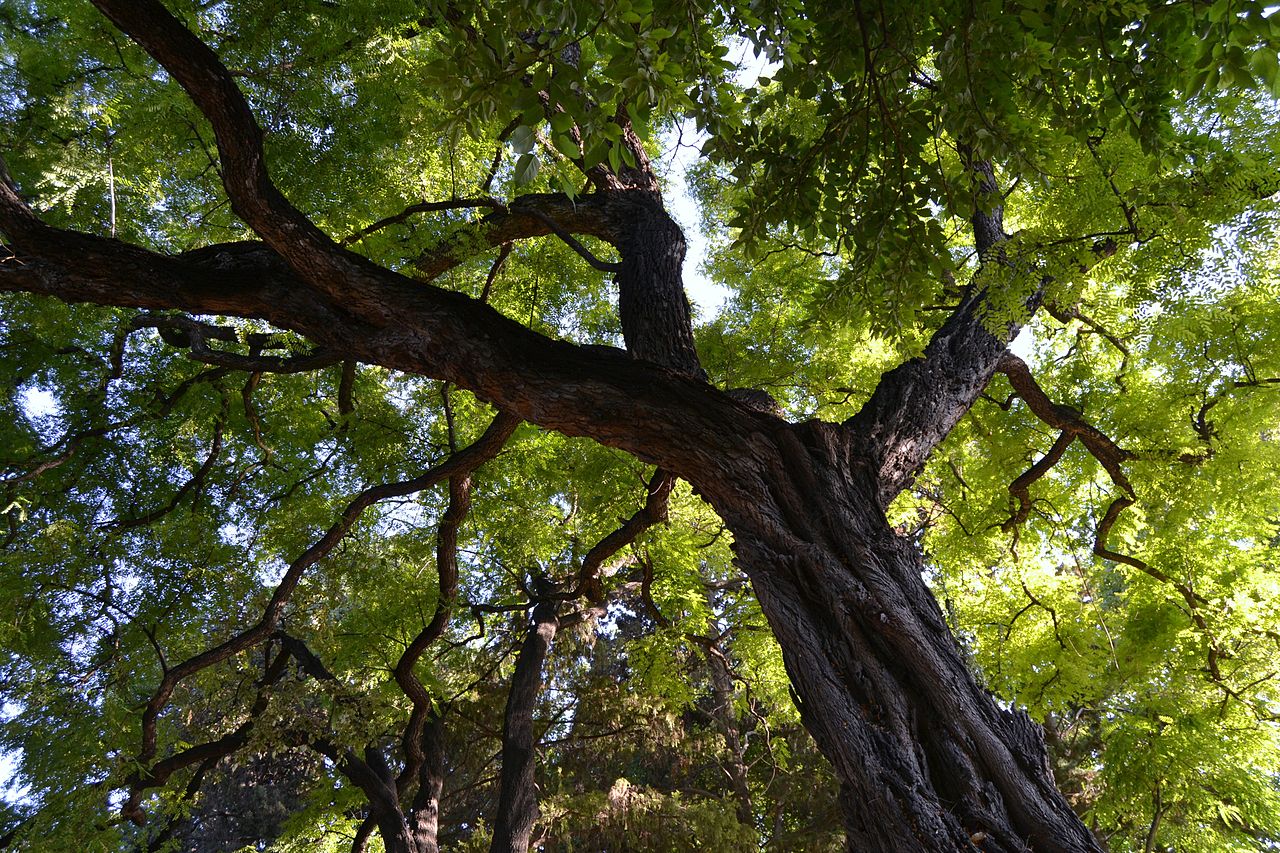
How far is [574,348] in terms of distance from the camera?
3.17m

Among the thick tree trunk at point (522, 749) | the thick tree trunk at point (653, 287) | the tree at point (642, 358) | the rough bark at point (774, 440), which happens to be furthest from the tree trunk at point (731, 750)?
the rough bark at point (774, 440)

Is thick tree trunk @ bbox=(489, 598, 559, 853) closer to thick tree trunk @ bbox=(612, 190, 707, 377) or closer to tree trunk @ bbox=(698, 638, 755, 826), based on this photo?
tree trunk @ bbox=(698, 638, 755, 826)

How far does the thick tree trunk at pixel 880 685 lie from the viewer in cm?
221

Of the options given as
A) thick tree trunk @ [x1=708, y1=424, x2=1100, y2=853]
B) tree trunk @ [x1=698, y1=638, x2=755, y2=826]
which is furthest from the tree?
tree trunk @ [x1=698, y1=638, x2=755, y2=826]

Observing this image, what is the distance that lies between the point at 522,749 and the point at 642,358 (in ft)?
17.9

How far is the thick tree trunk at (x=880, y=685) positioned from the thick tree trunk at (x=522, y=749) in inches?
182

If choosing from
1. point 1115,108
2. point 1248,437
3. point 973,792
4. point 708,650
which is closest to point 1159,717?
point 1248,437

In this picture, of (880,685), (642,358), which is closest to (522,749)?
(642,358)

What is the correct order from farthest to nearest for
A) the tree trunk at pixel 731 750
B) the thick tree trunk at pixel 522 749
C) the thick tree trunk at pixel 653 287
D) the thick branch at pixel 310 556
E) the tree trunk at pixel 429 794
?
the tree trunk at pixel 731 750
the tree trunk at pixel 429 794
the thick tree trunk at pixel 522 749
the thick branch at pixel 310 556
the thick tree trunk at pixel 653 287

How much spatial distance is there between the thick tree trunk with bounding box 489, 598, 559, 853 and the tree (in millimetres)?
40

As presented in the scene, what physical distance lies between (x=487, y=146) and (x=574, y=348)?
3176 mm

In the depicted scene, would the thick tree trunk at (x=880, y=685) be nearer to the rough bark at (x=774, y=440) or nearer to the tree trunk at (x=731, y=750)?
the rough bark at (x=774, y=440)

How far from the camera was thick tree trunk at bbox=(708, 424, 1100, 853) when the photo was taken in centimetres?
221

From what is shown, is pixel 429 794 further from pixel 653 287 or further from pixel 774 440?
pixel 774 440
